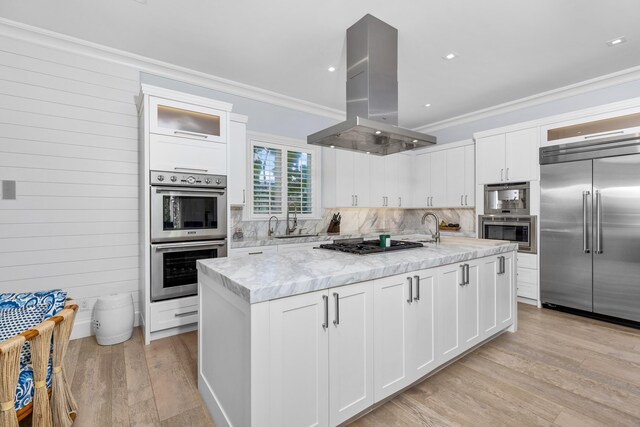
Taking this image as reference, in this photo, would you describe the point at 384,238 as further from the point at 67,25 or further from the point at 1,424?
the point at 67,25

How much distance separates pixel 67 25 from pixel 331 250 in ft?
10.4

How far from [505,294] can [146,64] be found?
4.54 metres

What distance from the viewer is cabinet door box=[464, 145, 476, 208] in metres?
4.88

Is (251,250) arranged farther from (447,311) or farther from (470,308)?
(470,308)

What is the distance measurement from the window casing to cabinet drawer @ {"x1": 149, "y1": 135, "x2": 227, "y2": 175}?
0.88 metres

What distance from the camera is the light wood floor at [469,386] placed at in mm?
1814

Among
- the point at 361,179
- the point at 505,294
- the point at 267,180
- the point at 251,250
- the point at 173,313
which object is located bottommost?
the point at 173,313

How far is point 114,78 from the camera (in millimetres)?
3160

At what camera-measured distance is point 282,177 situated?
14.3 ft

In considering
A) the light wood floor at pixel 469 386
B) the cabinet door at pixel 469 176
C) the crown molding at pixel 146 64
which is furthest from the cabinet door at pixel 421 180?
the light wood floor at pixel 469 386

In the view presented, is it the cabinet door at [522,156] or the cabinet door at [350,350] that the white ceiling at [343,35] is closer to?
the cabinet door at [522,156]

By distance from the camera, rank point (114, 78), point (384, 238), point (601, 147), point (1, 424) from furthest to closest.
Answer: point (601, 147) → point (114, 78) → point (384, 238) → point (1, 424)

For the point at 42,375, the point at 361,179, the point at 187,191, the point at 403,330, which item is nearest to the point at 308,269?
the point at 403,330

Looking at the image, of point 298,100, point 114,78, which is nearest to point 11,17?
point 114,78
